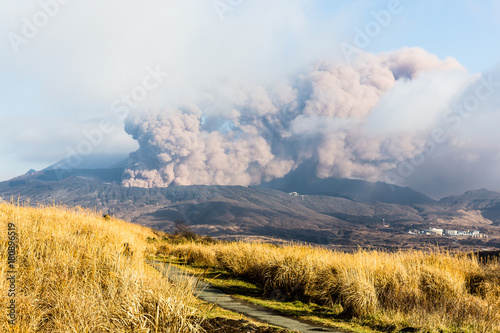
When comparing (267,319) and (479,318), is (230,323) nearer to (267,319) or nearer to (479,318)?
(267,319)

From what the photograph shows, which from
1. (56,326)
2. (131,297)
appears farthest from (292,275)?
(56,326)

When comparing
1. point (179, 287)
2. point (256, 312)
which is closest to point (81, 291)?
point (179, 287)

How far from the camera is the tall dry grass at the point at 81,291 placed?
16.0ft

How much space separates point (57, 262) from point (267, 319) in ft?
17.6

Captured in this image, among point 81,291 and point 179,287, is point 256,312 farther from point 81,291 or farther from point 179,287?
point 81,291

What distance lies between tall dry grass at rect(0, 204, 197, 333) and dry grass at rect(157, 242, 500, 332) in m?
1.72

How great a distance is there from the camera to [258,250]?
50.5ft

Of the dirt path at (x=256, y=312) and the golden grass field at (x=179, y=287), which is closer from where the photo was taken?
the golden grass field at (x=179, y=287)

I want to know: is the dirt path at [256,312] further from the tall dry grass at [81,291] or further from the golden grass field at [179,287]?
the golden grass field at [179,287]

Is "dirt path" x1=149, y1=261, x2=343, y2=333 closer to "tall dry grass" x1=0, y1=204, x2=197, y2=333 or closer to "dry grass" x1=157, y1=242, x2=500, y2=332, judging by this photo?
"tall dry grass" x1=0, y1=204, x2=197, y2=333

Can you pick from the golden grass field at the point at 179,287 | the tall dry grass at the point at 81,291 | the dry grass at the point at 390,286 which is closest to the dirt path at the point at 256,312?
the tall dry grass at the point at 81,291

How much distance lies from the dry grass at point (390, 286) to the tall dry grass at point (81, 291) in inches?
67.9

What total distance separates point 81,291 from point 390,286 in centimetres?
962

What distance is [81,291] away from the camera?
6105mm
